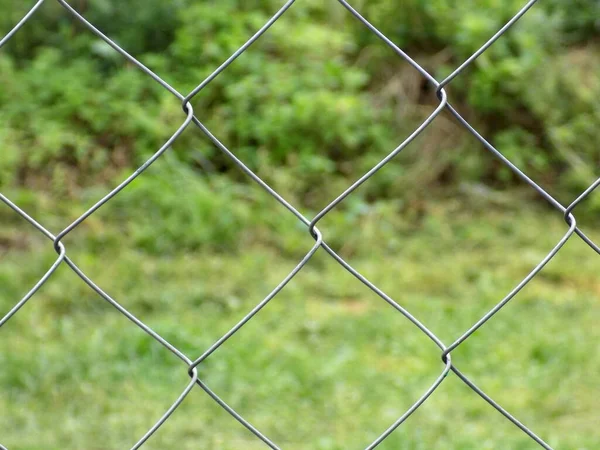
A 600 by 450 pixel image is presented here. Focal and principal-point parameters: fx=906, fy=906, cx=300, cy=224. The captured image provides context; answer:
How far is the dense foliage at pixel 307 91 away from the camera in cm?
438

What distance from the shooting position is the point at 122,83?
14.7 ft

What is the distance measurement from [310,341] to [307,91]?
72.2 inches

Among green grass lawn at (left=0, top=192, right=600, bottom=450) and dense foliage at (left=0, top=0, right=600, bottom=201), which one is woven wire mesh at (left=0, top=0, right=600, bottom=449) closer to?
green grass lawn at (left=0, top=192, right=600, bottom=450)

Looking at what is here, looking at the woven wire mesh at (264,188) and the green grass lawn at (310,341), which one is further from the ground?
the woven wire mesh at (264,188)

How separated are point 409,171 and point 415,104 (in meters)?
0.46

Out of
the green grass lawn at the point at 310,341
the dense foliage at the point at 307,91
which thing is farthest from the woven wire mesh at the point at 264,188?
the dense foliage at the point at 307,91

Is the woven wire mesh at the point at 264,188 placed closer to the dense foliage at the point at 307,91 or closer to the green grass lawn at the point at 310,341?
the green grass lawn at the point at 310,341

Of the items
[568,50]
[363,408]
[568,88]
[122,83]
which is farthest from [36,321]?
[568,50]

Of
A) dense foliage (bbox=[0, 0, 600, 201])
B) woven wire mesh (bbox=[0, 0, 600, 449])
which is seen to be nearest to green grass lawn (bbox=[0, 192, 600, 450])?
dense foliage (bbox=[0, 0, 600, 201])

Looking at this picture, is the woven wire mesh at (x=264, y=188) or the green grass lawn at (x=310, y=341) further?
the green grass lawn at (x=310, y=341)

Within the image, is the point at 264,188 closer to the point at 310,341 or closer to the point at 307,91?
the point at 310,341

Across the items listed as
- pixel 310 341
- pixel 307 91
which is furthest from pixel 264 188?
pixel 307 91

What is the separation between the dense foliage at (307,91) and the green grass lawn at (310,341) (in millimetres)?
414

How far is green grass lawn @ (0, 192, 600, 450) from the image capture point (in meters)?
2.61
